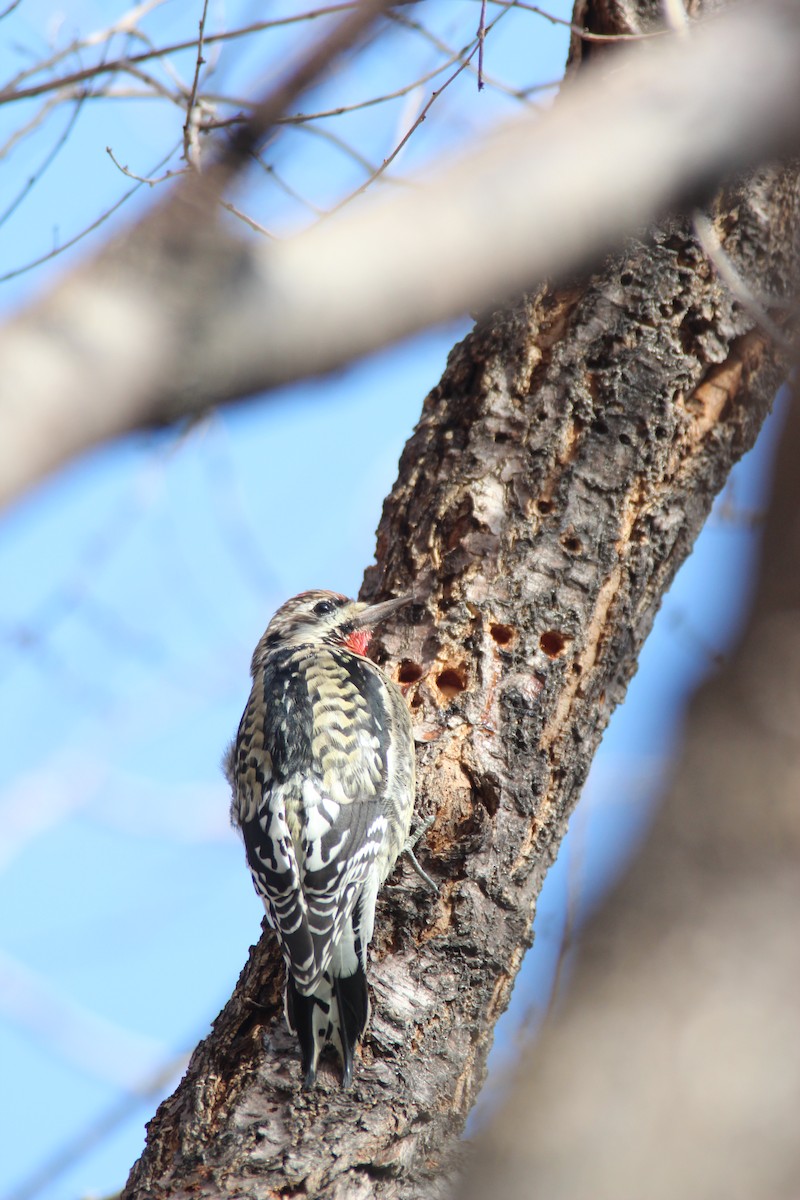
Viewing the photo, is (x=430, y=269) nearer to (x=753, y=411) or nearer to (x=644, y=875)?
(x=644, y=875)

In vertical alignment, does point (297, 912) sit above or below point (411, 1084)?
above

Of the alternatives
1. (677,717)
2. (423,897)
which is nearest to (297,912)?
(423,897)

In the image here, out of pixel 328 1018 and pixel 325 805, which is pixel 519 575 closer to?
pixel 325 805

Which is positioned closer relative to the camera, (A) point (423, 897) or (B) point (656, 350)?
(A) point (423, 897)

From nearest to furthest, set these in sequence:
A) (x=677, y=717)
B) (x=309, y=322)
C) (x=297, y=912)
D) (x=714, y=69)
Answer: (x=309, y=322) → (x=714, y=69) → (x=677, y=717) → (x=297, y=912)

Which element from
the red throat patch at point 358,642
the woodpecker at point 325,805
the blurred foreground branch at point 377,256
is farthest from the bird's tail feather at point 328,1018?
the blurred foreground branch at point 377,256

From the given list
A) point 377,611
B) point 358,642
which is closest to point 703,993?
point 377,611

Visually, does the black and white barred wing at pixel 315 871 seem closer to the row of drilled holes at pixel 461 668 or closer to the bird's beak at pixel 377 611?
the row of drilled holes at pixel 461 668
